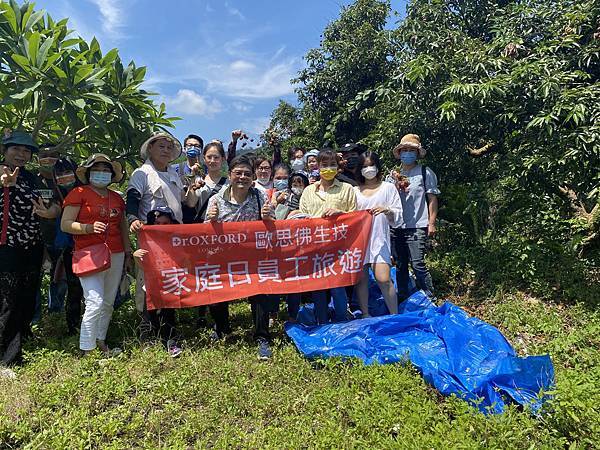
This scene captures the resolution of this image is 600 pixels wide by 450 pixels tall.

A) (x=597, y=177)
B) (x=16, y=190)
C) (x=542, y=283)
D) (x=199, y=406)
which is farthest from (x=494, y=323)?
(x=16, y=190)

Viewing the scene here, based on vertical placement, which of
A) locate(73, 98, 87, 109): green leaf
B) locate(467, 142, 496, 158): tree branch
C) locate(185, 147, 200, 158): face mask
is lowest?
locate(467, 142, 496, 158): tree branch

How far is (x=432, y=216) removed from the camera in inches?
180

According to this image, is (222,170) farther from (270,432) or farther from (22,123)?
(270,432)

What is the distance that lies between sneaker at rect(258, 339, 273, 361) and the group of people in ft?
0.04

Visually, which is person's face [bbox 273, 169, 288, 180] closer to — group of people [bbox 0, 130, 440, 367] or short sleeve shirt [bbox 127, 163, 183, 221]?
group of people [bbox 0, 130, 440, 367]

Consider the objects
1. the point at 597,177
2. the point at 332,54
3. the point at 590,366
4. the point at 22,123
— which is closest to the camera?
the point at 590,366

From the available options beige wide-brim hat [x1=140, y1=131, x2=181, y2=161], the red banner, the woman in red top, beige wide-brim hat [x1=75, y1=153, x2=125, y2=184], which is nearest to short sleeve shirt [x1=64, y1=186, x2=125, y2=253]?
the woman in red top

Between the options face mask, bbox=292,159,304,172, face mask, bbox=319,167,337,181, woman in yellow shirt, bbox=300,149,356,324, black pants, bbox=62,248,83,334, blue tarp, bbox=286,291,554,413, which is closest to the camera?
blue tarp, bbox=286,291,554,413

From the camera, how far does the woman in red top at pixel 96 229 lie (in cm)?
348

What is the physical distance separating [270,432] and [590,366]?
2.81 m

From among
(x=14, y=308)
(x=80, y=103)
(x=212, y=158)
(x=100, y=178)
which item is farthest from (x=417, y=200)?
(x=14, y=308)

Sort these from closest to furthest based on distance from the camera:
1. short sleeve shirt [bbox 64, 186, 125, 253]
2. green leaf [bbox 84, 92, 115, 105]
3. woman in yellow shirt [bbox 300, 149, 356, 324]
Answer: short sleeve shirt [bbox 64, 186, 125, 253]
green leaf [bbox 84, 92, 115, 105]
woman in yellow shirt [bbox 300, 149, 356, 324]

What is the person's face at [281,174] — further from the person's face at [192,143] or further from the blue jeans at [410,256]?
the blue jeans at [410,256]

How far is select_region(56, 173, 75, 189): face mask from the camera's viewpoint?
393 cm
